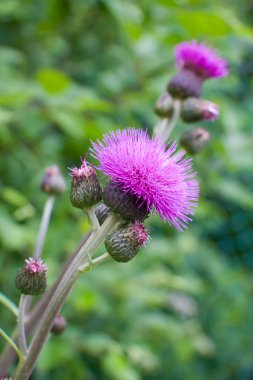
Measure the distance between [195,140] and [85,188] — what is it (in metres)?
0.77

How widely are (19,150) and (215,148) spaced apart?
133 centimetres

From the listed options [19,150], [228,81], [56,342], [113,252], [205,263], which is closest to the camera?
[113,252]

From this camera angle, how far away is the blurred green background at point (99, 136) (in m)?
3.20

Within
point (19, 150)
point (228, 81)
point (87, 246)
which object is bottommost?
point (228, 81)

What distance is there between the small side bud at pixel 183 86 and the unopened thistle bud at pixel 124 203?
0.84 meters

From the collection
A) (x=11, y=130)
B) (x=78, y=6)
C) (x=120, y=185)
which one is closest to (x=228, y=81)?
(x=78, y=6)

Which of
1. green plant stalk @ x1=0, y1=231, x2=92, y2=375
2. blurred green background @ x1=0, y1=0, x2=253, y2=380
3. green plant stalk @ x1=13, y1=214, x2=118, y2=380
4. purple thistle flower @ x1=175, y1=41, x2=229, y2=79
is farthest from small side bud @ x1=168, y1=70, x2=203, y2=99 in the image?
green plant stalk @ x1=13, y1=214, x2=118, y2=380

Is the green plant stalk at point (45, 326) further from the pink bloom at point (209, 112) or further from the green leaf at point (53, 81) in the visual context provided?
the green leaf at point (53, 81)

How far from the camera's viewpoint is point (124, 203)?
1.56m

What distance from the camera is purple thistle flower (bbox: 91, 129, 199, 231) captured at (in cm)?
158

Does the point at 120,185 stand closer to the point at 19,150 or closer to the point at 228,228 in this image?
the point at 19,150

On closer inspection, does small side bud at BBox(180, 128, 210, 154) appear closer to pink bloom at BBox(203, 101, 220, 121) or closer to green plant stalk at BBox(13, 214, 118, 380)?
pink bloom at BBox(203, 101, 220, 121)

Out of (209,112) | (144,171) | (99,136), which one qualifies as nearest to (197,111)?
(209,112)

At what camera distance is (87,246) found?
5.09 feet
